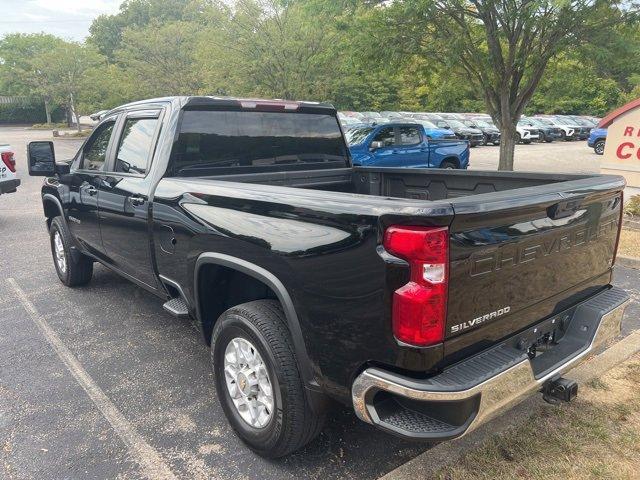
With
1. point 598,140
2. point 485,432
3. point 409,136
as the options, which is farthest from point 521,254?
point 598,140

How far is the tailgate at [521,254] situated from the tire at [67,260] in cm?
436

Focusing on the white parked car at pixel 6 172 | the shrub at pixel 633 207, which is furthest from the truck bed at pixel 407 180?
the white parked car at pixel 6 172

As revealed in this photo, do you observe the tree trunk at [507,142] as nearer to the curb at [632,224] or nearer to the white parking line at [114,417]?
the curb at [632,224]

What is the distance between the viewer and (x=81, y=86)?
34750mm

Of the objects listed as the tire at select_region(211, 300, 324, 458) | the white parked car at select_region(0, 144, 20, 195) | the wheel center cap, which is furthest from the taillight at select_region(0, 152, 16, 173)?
the wheel center cap

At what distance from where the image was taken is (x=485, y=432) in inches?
111

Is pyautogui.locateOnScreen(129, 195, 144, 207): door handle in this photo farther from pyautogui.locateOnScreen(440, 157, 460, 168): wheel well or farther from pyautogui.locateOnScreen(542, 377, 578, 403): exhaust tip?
pyautogui.locateOnScreen(440, 157, 460, 168): wheel well

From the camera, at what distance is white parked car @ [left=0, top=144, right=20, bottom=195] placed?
8789 millimetres

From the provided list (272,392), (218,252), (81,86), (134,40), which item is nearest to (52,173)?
(218,252)

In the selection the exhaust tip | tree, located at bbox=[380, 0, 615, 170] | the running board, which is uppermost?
tree, located at bbox=[380, 0, 615, 170]

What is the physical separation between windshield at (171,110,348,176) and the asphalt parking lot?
4.95 feet

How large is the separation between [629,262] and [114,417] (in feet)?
18.6

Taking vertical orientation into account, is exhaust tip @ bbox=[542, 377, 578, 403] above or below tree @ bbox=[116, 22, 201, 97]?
below

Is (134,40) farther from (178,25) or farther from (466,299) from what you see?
(466,299)
